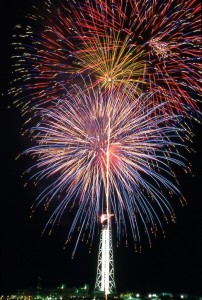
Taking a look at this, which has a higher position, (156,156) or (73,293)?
(73,293)

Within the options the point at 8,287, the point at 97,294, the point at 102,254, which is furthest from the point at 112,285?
the point at 8,287

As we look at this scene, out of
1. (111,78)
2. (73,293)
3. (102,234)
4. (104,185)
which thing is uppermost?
(73,293)

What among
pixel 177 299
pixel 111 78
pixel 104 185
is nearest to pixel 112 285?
pixel 177 299

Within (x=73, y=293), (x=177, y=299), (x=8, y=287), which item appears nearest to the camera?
(x=177, y=299)

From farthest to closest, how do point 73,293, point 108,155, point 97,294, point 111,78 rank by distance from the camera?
point 73,293
point 97,294
point 108,155
point 111,78

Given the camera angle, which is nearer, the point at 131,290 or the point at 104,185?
the point at 104,185

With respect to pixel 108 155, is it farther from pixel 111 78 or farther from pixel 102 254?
pixel 102 254

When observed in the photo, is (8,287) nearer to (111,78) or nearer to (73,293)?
(73,293)

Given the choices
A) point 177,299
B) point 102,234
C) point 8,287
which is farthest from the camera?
point 8,287

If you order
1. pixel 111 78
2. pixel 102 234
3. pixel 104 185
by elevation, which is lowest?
pixel 104 185
